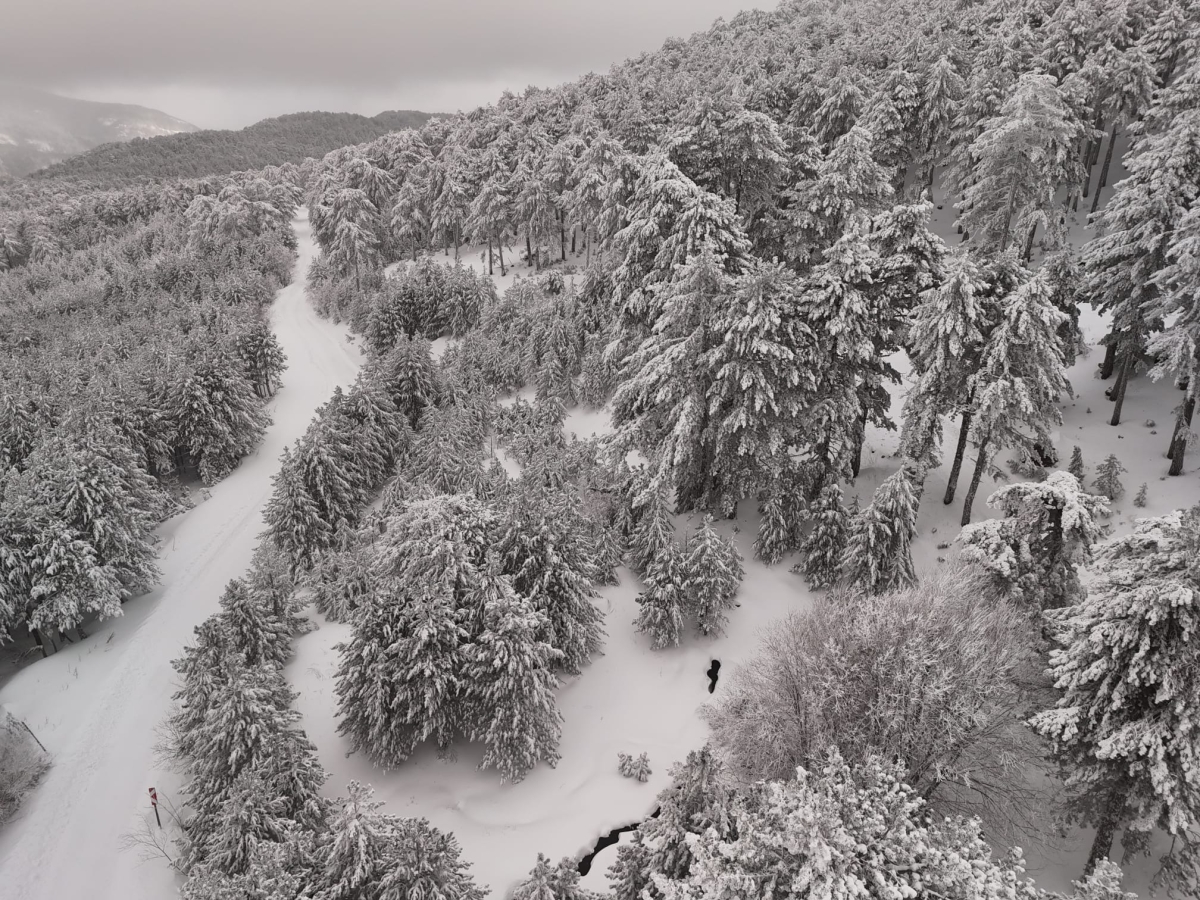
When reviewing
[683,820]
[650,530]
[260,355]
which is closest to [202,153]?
[260,355]

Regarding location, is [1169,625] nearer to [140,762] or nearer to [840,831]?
[840,831]

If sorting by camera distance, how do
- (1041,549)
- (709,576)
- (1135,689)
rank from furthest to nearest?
(709,576) → (1041,549) → (1135,689)

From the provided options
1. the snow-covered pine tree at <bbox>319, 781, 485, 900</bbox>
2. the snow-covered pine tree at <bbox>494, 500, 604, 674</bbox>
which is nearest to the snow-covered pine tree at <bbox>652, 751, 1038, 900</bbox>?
the snow-covered pine tree at <bbox>319, 781, 485, 900</bbox>

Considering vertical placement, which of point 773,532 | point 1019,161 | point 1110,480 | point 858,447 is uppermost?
point 1019,161

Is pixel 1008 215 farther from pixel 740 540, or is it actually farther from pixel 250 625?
pixel 250 625

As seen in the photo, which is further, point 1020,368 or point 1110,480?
point 1110,480

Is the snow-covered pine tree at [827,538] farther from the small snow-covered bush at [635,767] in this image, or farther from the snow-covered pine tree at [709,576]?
the small snow-covered bush at [635,767]
